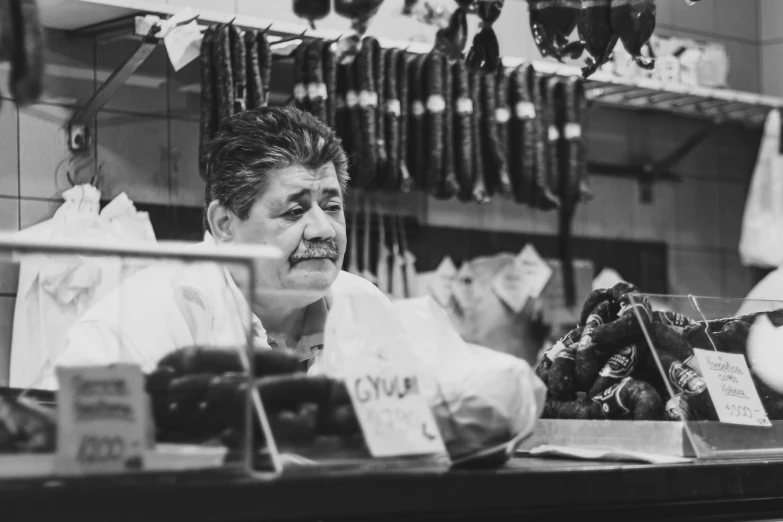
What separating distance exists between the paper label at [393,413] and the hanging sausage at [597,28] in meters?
1.16

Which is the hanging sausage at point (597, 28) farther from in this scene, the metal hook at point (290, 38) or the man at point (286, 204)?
the metal hook at point (290, 38)

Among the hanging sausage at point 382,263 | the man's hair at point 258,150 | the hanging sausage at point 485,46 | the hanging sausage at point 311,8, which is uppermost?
the hanging sausage at point 311,8

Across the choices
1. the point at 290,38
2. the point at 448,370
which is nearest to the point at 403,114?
the point at 290,38

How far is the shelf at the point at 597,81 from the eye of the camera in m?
4.43

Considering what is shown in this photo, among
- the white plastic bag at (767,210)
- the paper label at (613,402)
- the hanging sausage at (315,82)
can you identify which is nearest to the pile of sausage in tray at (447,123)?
the hanging sausage at (315,82)

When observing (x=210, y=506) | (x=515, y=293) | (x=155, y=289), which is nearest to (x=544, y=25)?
(x=155, y=289)

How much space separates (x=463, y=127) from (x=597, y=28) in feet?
8.34

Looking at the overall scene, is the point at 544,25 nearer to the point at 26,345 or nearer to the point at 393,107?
the point at 26,345

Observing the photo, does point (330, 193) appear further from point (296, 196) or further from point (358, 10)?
point (358, 10)

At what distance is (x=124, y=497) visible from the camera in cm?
128

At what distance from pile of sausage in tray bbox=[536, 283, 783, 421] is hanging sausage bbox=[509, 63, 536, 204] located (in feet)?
9.69

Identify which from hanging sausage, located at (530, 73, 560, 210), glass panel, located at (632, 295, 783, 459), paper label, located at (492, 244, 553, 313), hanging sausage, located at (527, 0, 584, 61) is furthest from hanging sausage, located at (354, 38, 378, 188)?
glass panel, located at (632, 295, 783, 459)

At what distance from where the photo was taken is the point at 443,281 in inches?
222

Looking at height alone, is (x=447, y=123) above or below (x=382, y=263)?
above
